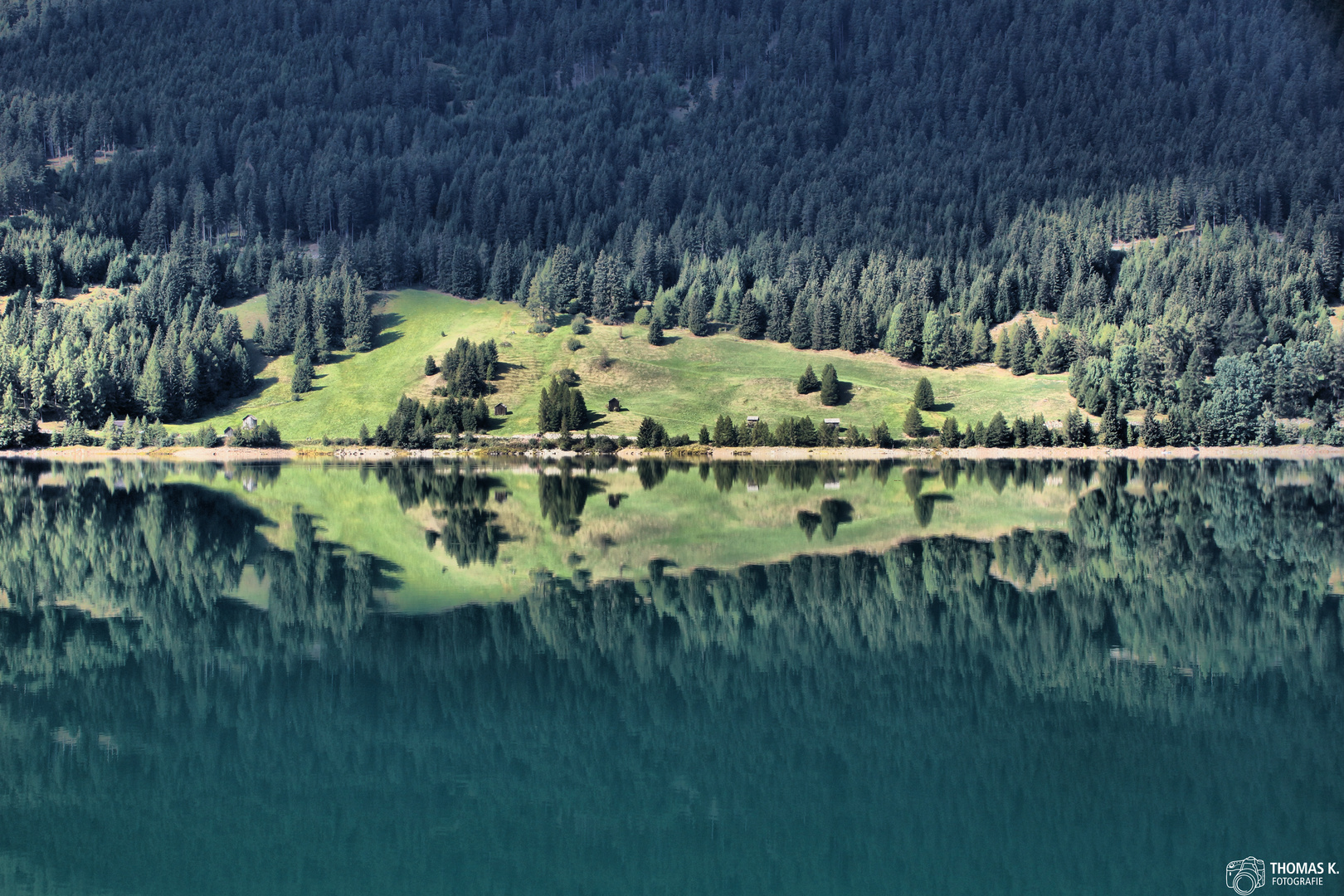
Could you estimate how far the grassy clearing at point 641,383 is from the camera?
13000cm

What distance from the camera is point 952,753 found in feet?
58.0

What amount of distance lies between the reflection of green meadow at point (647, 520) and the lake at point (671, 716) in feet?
1.88

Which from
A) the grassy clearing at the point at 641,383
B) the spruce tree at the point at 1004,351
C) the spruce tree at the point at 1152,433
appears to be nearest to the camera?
the spruce tree at the point at 1152,433

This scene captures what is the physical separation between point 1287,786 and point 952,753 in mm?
4993

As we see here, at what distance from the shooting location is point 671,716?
1969 centimetres

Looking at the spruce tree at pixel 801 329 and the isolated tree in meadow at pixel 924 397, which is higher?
the spruce tree at pixel 801 329

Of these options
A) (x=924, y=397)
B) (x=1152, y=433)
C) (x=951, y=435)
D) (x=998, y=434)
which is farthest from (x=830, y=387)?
(x=1152, y=433)

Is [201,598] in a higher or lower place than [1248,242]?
lower

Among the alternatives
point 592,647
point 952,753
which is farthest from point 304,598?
point 952,753

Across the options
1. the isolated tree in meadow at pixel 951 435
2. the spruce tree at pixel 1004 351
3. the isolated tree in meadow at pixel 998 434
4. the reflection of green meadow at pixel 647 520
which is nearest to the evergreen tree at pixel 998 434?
the isolated tree in meadow at pixel 998 434

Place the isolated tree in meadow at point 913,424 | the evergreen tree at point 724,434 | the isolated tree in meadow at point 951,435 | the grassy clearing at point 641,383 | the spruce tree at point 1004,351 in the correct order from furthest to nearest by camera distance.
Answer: the spruce tree at point 1004,351
the grassy clearing at point 641,383
the isolated tree in meadow at point 913,424
the evergreen tree at point 724,434
the isolated tree in meadow at point 951,435

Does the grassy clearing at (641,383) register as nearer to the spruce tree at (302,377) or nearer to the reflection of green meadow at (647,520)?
the spruce tree at (302,377)

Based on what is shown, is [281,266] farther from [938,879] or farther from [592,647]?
[938,879]

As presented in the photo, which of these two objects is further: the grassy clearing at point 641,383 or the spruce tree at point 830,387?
the spruce tree at point 830,387
